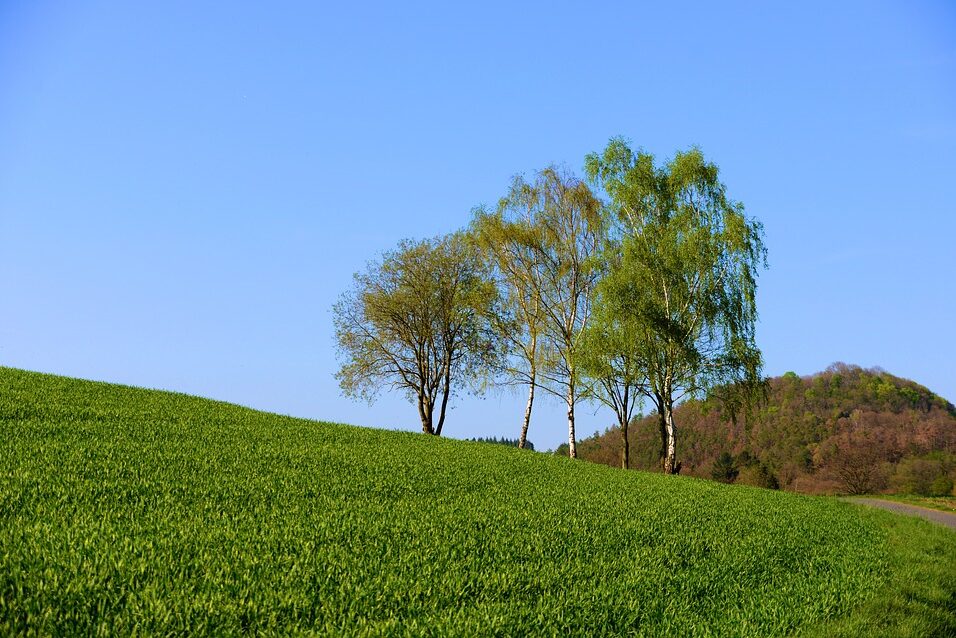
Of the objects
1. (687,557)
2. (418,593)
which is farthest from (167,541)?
(687,557)

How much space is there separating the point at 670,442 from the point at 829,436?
206 ft

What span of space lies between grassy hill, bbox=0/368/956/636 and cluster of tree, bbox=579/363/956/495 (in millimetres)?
60469

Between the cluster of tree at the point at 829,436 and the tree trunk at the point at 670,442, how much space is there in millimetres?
40640

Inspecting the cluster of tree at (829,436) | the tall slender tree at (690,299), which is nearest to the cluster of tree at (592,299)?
the tall slender tree at (690,299)

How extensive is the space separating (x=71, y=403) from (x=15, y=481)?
11269 mm

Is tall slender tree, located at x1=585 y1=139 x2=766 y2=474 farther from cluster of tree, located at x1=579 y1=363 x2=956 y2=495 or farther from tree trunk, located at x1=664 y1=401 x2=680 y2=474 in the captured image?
cluster of tree, located at x1=579 y1=363 x2=956 y2=495

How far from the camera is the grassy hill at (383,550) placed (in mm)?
7785

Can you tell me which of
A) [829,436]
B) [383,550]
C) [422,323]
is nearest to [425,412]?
[422,323]

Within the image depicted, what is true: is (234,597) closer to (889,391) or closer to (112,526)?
(112,526)

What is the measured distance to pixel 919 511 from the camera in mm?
28953

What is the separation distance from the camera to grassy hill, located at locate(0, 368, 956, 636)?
307 inches

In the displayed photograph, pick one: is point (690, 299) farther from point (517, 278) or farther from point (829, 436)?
point (829, 436)

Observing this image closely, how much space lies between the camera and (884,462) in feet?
263

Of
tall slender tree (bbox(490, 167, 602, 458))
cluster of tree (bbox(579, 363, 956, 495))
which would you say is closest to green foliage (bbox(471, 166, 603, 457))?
tall slender tree (bbox(490, 167, 602, 458))
